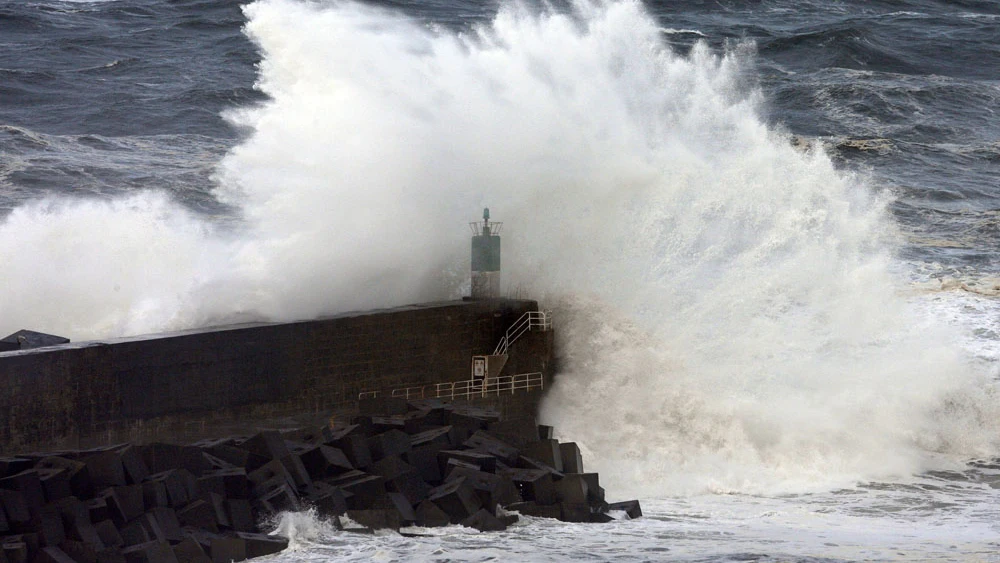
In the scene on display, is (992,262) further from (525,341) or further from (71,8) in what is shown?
(71,8)

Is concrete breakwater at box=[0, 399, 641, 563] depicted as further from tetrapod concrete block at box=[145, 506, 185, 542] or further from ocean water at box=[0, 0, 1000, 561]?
ocean water at box=[0, 0, 1000, 561]

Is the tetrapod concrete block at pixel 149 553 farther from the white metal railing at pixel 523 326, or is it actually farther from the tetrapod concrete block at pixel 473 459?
the white metal railing at pixel 523 326

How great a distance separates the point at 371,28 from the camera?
58.8 ft

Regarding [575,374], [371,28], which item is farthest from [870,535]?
[371,28]

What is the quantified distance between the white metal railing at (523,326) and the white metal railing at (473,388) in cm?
37

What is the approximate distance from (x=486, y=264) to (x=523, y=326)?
2.91ft

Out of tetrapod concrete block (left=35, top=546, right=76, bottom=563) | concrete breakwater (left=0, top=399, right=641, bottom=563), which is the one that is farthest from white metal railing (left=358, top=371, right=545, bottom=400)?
tetrapod concrete block (left=35, top=546, right=76, bottom=563)

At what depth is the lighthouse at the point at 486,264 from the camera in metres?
15.6

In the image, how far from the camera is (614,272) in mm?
17000

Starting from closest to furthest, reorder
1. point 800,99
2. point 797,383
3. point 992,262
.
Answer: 1. point 797,383
2. point 992,262
3. point 800,99

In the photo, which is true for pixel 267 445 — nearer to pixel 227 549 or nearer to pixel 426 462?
pixel 426 462

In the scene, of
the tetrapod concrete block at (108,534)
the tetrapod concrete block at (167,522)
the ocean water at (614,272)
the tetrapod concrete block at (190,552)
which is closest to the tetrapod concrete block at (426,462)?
the ocean water at (614,272)

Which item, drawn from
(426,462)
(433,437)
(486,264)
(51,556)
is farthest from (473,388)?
(51,556)

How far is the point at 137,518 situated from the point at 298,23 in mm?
8797
